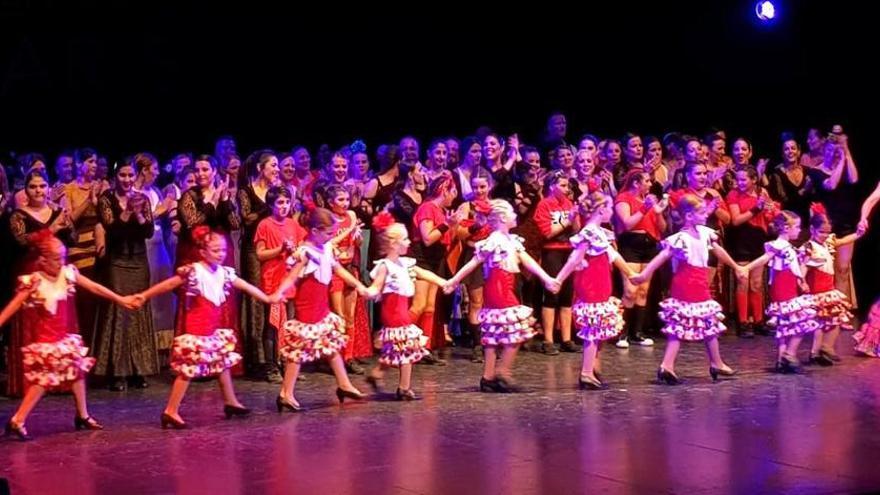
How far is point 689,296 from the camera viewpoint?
29.0ft

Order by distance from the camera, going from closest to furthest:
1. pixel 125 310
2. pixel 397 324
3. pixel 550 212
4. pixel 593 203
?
pixel 397 324 → pixel 593 203 → pixel 125 310 → pixel 550 212

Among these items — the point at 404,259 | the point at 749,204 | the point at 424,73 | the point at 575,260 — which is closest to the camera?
the point at 404,259

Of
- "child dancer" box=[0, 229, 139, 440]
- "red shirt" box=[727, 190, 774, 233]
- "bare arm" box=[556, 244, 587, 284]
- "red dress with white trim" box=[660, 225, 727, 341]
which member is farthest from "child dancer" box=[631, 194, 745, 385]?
"child dancer" box=[0, 229, 139, 440]

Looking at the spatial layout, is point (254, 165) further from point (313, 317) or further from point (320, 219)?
point (313, 317)

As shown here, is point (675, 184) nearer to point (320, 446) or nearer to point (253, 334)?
point (253, 334)

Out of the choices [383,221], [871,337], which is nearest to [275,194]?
[383,221]

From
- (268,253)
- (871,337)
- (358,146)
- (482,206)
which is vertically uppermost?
(358,146)

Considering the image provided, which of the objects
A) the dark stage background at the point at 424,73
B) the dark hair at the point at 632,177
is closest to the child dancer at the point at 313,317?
the dark hair at the point at 632,177

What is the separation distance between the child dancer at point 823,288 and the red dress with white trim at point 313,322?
3.37m

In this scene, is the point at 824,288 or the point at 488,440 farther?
the point at 824,288

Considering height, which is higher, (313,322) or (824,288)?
(824,288)

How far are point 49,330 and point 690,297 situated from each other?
13.2ft

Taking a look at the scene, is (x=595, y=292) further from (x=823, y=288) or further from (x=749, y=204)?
(x=749, y=204)

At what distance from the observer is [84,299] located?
364 inches
